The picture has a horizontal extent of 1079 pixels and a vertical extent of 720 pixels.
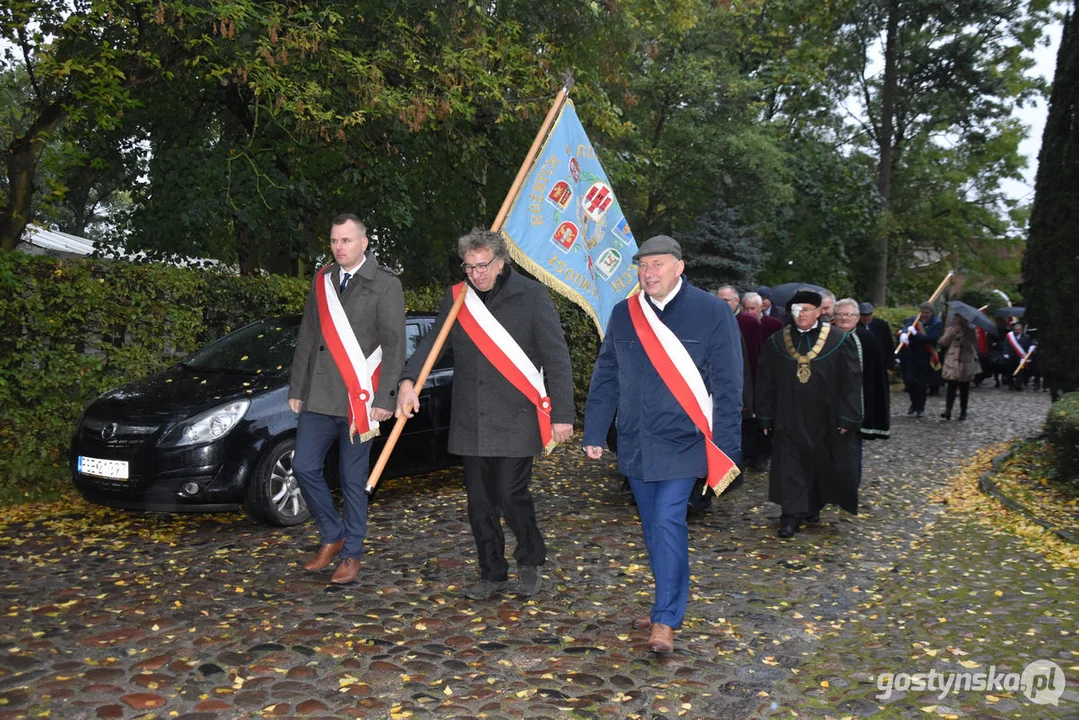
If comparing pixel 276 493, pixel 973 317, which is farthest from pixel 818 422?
pixel 973 317

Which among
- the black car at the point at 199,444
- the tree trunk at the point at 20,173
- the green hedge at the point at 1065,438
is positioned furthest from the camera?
the tree trunk at the point at 20,173

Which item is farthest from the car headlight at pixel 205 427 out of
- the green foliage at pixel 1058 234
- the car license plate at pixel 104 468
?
the green foliage at pixel 1058 234

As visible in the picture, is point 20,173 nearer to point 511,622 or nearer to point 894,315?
point 511,622

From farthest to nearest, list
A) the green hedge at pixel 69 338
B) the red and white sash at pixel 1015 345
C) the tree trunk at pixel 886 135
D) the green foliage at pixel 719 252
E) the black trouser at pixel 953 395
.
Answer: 1. the tree trunk at pixel 886 135
2. the red and white sash at pixel 1015 345
3. the green foliage at pixel 719 252
4. the black trouser at pixel 953 395
5. the green hedge at pixel 69 338

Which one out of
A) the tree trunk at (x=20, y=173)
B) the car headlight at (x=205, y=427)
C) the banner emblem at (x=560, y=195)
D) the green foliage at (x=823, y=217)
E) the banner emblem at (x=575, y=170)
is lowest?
the car headlight at (x=205, y=427)

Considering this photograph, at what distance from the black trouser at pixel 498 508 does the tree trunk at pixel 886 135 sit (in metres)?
28.7

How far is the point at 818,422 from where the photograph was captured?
796 cm

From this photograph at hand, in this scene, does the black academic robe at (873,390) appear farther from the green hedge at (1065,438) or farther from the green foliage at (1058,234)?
the green foliage at (1058,234)

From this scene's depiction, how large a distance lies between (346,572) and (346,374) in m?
1.19

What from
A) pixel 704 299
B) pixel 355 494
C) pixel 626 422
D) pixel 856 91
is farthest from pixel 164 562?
pixel 856 91

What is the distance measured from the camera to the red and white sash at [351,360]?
19.4 feet

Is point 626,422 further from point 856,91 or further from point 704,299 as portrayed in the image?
point 856,91

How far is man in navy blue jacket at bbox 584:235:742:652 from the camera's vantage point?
493 centimetres

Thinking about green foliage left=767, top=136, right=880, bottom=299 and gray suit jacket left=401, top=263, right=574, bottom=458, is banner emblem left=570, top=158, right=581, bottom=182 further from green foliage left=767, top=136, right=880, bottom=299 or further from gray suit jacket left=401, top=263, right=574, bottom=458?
green foliage left=767, top=136, right=880, bottom=299
